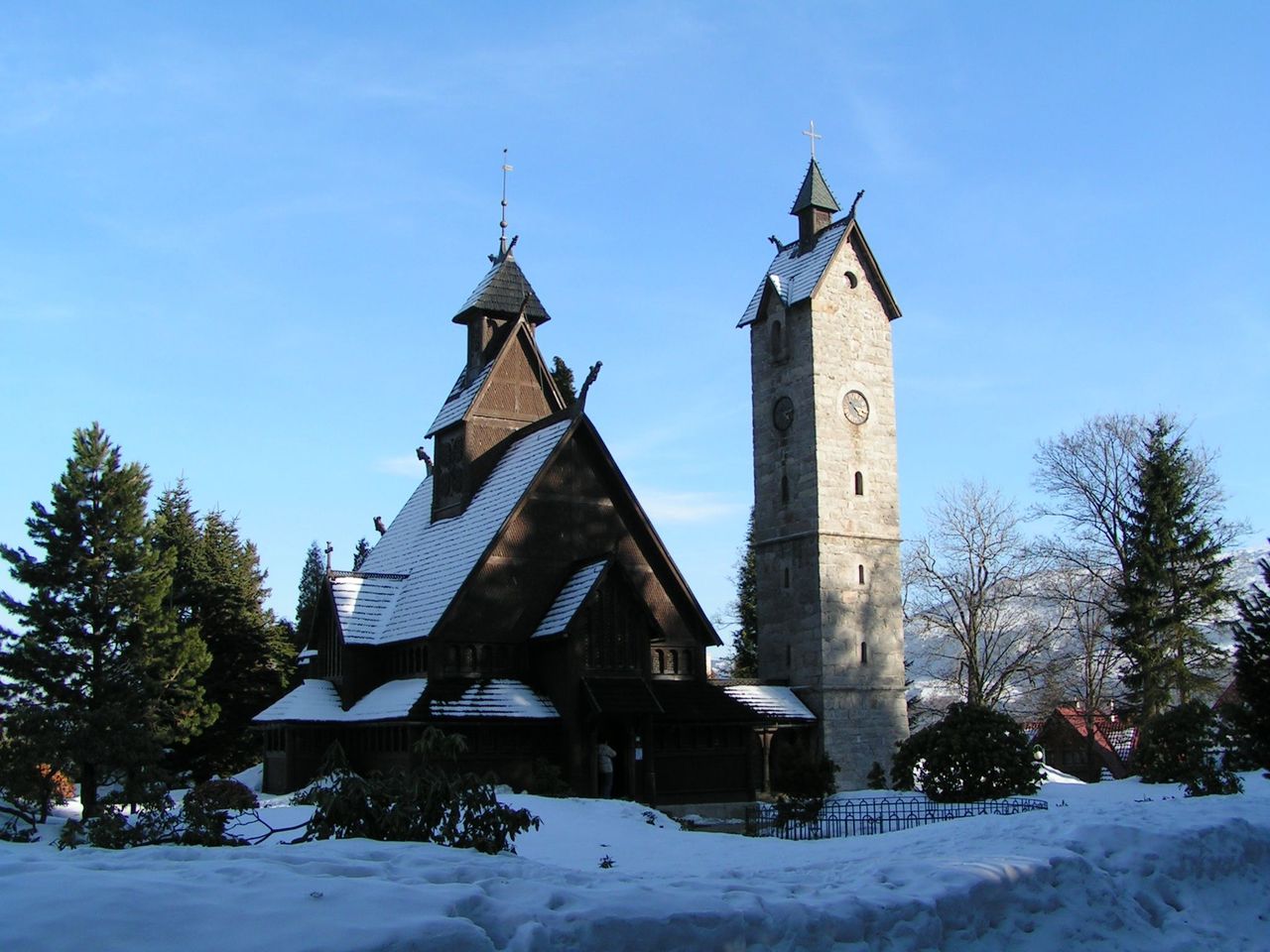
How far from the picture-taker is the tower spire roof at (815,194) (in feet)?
141

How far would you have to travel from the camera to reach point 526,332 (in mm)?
36469

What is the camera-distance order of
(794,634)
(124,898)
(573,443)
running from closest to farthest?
(124,898), (573,443), (794,634)

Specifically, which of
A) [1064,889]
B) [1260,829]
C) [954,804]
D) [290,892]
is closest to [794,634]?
[954,804]

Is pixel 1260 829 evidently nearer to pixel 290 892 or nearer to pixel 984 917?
pixel 984 917

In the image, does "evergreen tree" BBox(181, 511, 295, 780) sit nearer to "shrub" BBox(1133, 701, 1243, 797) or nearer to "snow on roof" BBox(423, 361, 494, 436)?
"snow on roof" BBox(423, 361, 494, 436)

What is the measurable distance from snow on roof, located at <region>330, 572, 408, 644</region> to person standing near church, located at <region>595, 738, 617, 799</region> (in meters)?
7.17

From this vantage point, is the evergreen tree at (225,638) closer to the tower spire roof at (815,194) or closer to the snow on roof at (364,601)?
the snow on roof at (364,601)

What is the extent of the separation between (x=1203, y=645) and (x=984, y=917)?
35.0 m

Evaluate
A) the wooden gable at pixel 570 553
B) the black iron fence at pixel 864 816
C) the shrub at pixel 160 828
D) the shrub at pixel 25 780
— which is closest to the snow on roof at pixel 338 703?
the wooden gable at pixel 570 553

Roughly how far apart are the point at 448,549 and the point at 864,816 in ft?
44.8

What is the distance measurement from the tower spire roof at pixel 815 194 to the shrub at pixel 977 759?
23816 mm

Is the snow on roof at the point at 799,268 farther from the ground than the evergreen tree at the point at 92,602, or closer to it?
farther from the ground

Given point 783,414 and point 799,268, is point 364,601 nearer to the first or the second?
point 783,414

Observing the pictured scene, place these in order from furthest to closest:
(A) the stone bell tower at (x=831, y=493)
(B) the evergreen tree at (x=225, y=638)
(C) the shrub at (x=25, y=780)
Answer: (B) the evergreen tree at (x=225, y=638) < (A) the stone bell tower at (x=831, y=493) < (C) the shrub at (x=25, y=780)
